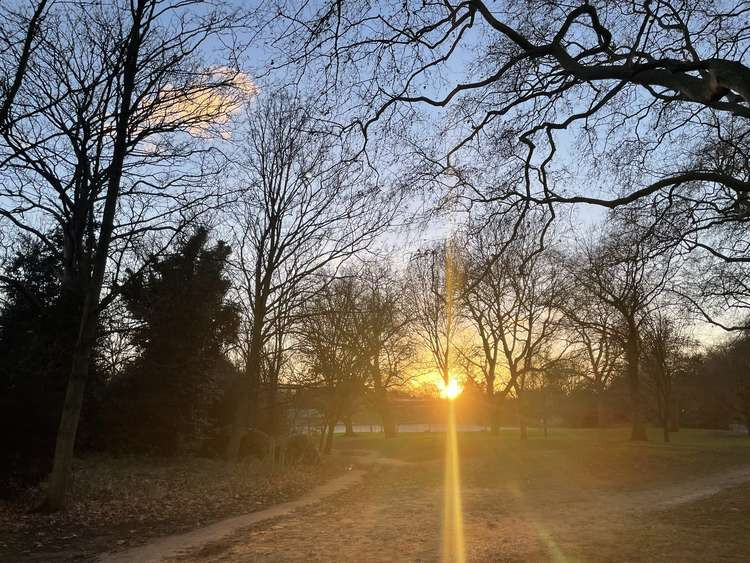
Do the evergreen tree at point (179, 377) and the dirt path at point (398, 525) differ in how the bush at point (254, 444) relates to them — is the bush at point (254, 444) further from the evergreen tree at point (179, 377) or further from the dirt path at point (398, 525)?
the dirt path at point (398, 525)

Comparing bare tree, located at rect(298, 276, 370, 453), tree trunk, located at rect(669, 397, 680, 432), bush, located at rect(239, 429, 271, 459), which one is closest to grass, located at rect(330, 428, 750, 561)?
bare tree, located at rect(298, 276, 370, 453)

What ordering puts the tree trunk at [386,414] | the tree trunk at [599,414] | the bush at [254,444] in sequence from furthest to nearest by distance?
the tree trunk at [599,414] < the tree trunk at [386,414] < the bush at [254,444]

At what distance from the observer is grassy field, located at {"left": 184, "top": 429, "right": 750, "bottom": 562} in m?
7.53

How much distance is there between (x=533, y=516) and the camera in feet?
36.4

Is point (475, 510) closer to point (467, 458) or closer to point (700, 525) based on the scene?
point (700, 525)

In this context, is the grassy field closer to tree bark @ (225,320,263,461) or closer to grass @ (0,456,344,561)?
grass @ (0,456,344,561)

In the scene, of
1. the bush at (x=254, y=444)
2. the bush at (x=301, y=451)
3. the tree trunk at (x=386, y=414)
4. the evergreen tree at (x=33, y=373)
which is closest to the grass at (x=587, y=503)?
the bush at (x=301, y=451)

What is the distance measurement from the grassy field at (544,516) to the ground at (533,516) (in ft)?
0.08

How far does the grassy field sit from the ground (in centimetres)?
2

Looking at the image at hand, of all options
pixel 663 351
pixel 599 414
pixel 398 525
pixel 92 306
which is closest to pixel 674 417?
pixel 599 414

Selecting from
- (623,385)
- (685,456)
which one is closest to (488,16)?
(685,456)

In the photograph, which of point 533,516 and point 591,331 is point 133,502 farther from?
point 591,331

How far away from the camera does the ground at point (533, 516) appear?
7.55 meters

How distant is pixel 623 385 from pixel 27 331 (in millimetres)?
47689
